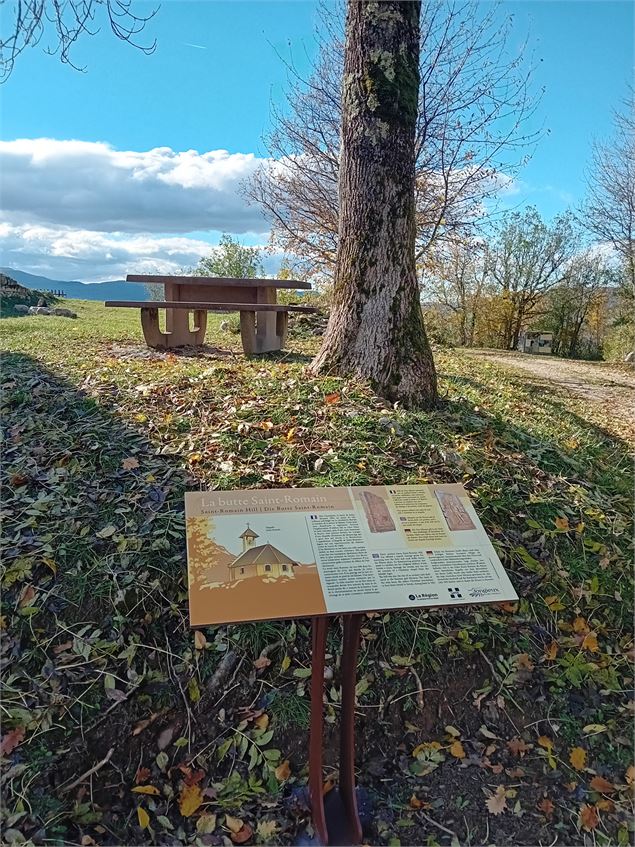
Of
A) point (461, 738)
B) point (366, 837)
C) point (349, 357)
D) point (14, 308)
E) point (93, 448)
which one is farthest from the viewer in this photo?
point (14, 308)

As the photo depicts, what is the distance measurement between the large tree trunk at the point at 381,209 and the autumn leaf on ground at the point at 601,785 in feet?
7.96

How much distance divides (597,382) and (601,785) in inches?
354

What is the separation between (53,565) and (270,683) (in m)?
1.11

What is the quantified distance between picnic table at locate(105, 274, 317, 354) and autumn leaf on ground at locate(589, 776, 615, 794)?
4857 mm

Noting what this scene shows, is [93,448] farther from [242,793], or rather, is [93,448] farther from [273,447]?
[242,793]

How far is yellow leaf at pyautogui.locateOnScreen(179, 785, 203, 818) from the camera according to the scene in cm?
199

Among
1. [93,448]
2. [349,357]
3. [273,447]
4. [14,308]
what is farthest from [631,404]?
[14,308]

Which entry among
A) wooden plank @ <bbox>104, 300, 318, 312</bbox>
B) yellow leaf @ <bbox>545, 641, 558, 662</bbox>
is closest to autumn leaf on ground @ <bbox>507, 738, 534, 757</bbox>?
yellow leaf @ <bbox>545, 641, 558, 662</bbox>

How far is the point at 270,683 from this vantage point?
2.28m

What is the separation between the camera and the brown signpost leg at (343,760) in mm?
1858

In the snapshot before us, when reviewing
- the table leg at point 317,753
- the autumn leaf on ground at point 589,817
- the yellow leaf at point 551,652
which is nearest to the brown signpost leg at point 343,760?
the table leg at point 317,753

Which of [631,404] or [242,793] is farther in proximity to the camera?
[631,404]

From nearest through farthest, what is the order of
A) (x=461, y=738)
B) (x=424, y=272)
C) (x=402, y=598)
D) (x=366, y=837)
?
(x=402, y=598)
(x=366, y=837)
(x=461, y=738)
(x=424, y=272)

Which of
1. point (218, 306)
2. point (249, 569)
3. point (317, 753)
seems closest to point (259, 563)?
point (249, 569)
